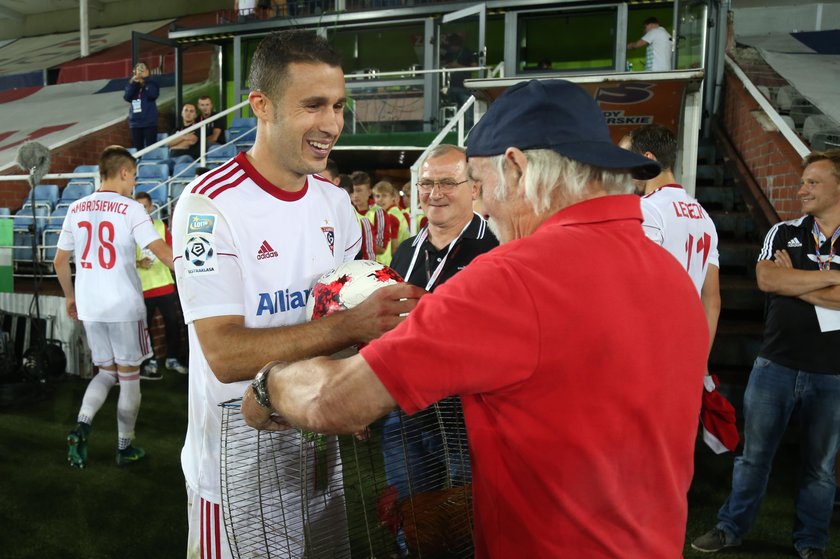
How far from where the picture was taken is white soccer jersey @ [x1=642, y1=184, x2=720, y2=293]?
3.32 m

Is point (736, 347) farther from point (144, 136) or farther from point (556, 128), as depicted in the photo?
point (144, 136)

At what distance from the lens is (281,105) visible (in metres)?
1.83

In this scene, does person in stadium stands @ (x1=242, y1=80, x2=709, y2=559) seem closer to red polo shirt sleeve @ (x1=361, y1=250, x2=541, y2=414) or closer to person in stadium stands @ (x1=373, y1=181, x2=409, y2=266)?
red polo shirt sleeve @ (x1=361, y1=250, x2=541, y2=414)

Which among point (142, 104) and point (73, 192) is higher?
point (142, 104)

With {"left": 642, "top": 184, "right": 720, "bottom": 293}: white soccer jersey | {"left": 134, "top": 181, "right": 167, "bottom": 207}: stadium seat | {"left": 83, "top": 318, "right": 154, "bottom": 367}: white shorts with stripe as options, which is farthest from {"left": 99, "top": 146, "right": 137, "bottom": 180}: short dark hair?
{"left": 134, "top": 181, "right": 167, "bottom": 207}: stadium seat

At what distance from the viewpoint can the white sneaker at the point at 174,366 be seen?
23.7ft

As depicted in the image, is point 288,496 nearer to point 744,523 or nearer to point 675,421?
point 675,421

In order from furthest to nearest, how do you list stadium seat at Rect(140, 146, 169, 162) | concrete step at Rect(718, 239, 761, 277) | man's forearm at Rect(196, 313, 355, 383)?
stadium seat at Rect(140, 146, 169, 162), concrete step at Rect(718, 239, 761, 277), man's forearm at Rect(196, 313, 355, 383)

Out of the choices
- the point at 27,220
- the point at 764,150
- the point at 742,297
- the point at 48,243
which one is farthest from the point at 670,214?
the point at 27,220

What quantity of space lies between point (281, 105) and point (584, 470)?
1246mm

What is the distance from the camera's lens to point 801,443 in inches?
138

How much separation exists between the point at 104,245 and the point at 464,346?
4426 millimetres

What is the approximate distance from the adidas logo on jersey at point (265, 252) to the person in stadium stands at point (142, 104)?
11665 millimetres

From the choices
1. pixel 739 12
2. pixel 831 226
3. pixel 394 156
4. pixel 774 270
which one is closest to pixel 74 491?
pixel 774 270
